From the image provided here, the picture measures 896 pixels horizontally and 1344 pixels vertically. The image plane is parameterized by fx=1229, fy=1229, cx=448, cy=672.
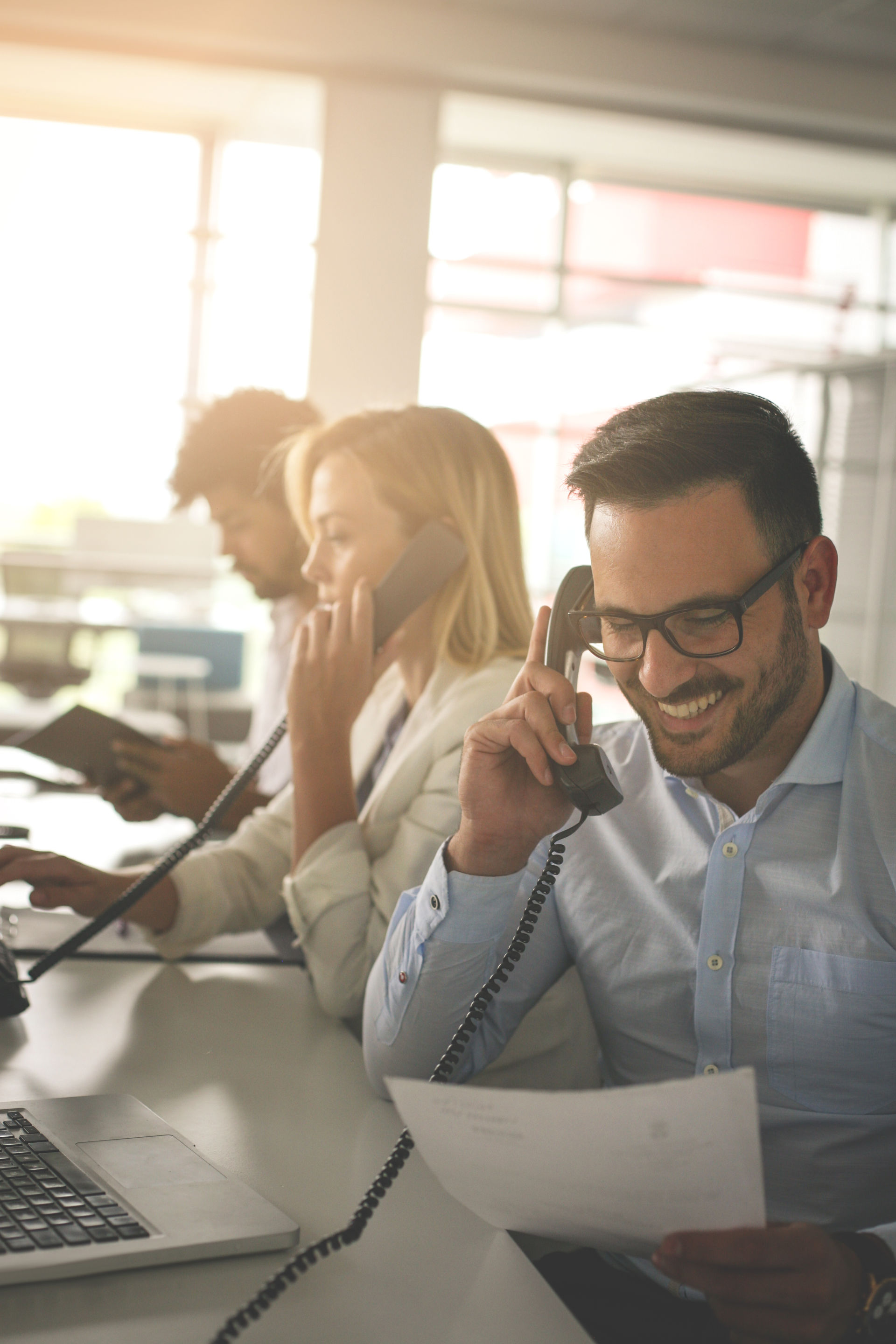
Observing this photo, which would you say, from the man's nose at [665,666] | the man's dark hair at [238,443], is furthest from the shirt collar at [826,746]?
the man's dark hair at [238,443]

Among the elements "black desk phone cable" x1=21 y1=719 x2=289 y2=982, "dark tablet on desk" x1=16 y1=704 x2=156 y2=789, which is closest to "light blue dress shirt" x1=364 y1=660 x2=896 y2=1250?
"black desk phone cable" x1=21 y1=719 x2=289 y2=982

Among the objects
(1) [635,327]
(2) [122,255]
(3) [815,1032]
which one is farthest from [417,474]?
(2) [122,255]

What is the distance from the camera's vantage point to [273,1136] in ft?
3.33

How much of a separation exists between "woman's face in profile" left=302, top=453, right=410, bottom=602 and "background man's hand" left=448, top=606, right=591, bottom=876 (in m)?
0.67

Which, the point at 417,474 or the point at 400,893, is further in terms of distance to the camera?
the point at 417,474

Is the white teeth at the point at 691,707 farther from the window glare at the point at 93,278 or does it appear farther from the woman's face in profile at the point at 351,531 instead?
the window glare at the point at 93,278

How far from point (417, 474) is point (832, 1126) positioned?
1.06 metres

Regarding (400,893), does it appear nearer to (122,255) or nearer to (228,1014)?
(228,1014)

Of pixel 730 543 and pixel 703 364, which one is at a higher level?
pixel 703 364

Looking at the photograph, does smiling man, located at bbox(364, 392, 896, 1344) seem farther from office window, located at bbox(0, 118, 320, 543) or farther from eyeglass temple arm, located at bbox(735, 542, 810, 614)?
office window, located at bbox(0, 118, 320, 543)

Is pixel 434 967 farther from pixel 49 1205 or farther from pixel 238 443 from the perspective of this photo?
pixel 238 443

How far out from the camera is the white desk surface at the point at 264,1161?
0.74 metres

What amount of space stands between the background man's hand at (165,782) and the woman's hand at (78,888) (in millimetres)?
582

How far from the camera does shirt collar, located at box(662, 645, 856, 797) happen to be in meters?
1.15
